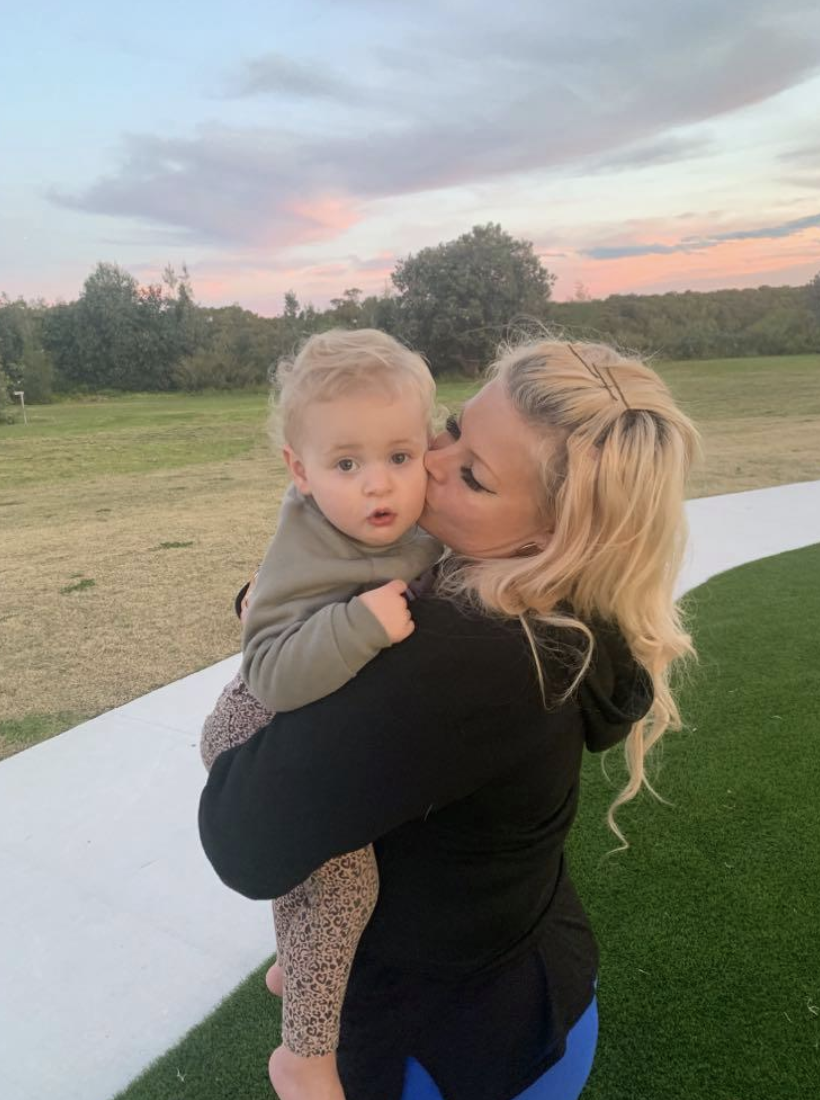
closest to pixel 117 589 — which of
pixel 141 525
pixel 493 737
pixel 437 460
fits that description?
pixel 141 525

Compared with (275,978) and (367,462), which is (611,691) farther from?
(275,978)

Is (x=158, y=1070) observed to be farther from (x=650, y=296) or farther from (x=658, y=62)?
(x=650, y=296)

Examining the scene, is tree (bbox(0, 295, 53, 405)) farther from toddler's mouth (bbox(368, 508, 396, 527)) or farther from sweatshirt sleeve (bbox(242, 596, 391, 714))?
sweatshirt sleeve (bbox(242, 596, 391, 714))

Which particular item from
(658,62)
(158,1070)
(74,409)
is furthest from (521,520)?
(74,409)

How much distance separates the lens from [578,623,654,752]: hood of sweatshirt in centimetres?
117

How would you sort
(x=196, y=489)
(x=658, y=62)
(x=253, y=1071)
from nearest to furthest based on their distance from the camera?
1. (x=253, y=1071)
2. (x=658, y=62)
3. (x=196, y=489)

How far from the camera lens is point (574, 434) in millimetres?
1125

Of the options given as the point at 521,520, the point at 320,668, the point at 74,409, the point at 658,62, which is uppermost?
the point at 658,62

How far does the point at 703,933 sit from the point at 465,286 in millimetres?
26098

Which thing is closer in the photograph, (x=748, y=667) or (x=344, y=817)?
(x=344, y=817)

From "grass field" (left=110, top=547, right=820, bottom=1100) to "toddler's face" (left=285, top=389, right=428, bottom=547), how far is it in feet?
5.34

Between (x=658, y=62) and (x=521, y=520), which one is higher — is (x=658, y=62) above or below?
above

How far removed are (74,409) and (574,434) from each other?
26278 mm

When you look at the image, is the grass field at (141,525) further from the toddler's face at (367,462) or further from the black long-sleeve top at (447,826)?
the black long-sleeve top at (447,826)
